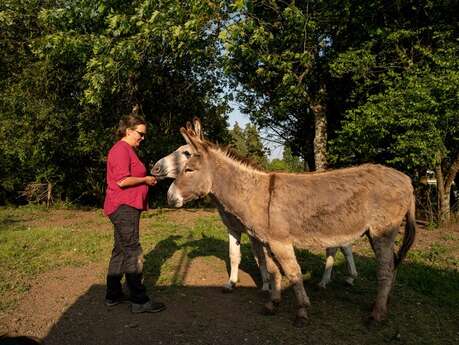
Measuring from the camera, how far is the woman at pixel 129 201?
4.84 metres

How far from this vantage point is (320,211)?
4.88 metres

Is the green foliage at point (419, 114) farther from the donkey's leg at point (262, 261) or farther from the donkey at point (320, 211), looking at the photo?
the donkey's leg at point (262, 261)

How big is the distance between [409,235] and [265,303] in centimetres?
230

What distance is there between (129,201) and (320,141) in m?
9.57

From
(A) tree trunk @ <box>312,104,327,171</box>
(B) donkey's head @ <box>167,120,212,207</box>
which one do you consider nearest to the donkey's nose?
(B) donkey's head @ <box>167,120,212,207</box>

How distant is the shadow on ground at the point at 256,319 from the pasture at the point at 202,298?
13 millimetres

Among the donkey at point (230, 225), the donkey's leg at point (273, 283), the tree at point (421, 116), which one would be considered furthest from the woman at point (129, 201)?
the tree at point (421, 116)

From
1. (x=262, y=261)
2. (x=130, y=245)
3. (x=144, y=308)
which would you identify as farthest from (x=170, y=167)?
(x=144, y=308)

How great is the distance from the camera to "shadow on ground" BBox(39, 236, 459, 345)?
4.41m

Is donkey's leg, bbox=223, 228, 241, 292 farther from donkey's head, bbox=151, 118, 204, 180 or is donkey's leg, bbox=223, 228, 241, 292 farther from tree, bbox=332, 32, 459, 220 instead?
tree, bbox=332, 32, 459, 220

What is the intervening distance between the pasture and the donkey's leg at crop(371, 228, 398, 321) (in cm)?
21

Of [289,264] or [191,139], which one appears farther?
[191,139]

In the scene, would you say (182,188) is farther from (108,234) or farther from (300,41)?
(300,41)

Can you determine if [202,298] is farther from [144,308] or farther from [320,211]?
[320,211]
